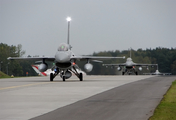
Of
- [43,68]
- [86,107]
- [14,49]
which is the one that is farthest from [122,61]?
[86,107]

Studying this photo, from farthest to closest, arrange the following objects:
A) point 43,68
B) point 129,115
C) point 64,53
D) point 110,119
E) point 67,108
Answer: point 43,68, point 64,53, point 67,108, point 129,115, point 110,119

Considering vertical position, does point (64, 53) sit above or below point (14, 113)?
above

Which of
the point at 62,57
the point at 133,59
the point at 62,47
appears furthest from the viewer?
the point at 133,59

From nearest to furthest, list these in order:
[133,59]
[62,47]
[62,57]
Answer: [62,57] → [62,47] → [133,59]

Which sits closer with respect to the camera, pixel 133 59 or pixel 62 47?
pixel 62 47

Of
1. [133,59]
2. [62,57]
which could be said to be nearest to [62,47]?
[62,57]

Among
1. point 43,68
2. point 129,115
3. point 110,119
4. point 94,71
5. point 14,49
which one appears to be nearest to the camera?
point 110,119

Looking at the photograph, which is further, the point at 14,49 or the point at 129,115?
the point at 14,49

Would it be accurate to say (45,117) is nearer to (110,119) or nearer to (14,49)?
(110,119)

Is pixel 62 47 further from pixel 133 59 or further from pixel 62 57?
pixel 133 59

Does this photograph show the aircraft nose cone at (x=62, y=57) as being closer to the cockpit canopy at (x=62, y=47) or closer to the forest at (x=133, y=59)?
the cockpit canopy at (x=62, y=47)

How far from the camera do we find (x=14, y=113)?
11875 millimetres

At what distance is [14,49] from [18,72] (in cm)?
918

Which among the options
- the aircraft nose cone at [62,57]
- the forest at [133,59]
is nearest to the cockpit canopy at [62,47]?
the aircraft nose cone at [62,57]
